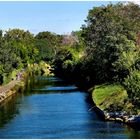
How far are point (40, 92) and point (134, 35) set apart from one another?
22.5 m

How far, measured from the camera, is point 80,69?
129 meters

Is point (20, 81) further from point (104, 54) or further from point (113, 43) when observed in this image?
point (113, 43)

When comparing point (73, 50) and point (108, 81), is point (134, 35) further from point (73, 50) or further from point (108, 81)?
point (73, 50)

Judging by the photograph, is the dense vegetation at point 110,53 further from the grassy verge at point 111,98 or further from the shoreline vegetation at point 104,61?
the grassy verge at point 111,98

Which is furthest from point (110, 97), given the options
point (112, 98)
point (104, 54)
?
point (104, 54)

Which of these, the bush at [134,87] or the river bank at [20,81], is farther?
the river bank at [20,81]

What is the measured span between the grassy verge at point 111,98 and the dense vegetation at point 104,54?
4.42ft

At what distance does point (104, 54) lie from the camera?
317ft

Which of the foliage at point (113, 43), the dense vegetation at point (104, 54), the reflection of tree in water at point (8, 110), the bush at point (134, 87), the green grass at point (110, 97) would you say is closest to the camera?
the bush at point (134, 87)

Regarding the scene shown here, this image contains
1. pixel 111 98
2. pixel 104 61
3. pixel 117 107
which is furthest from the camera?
pixel 104 61

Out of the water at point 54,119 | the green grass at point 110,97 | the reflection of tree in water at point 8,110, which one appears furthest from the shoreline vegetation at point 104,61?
the reflection of tree in water at point 8,110

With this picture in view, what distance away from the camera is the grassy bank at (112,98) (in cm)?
7169

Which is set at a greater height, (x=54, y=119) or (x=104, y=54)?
(x=104, y=54)

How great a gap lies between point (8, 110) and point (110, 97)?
1595 cm
